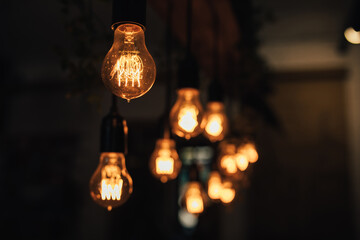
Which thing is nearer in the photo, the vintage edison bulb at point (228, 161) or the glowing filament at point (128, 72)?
the glowing filament at point (128, 72)

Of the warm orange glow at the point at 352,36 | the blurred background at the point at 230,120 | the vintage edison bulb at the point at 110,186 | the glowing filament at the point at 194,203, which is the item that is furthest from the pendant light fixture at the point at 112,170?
the warm orange glow at the point at 352,36

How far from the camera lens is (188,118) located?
4.48 feet

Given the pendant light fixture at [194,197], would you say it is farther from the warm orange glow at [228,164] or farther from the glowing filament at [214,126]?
the glowing filament at [214,126]

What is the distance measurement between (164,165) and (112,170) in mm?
707

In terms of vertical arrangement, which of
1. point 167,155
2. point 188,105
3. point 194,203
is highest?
point 188,105

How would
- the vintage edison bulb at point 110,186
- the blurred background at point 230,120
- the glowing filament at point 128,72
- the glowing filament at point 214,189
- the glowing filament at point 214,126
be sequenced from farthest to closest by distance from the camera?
the blurred background at point 230,120 < the glowing filament at point 214,189 < the glowing filament at point 214,126 < the vintage edison bulb at point 110,186 < the glowing filament at point 128,72

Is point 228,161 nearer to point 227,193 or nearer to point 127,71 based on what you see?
point 227,193

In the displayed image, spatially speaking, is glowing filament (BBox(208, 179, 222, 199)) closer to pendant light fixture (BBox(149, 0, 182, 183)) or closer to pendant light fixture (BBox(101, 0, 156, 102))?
pendant light fixture (BBox(149, 0, 182, 183))

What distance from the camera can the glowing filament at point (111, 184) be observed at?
972 mm

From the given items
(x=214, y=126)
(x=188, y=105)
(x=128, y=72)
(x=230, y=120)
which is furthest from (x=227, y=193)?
(x=230, y=120)

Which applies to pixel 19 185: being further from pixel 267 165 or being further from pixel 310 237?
pixel 310 237

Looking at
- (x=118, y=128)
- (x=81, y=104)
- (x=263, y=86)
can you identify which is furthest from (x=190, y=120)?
(x=81, y=104)

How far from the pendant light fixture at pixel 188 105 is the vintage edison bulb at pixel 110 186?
0.35m

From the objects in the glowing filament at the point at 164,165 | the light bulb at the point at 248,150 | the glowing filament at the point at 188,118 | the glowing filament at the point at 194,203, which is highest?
the light bulb at the point at 248,150
